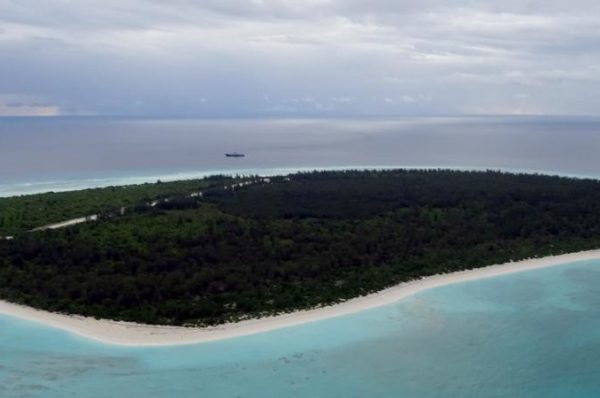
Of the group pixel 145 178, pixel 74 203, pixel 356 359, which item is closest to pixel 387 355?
pixel 356 359

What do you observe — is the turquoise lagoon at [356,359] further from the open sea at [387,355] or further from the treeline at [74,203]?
the treeline at [74,203]

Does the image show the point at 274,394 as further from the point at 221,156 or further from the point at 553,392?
the point at 221,156

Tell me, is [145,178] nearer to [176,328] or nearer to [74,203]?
[74,203]

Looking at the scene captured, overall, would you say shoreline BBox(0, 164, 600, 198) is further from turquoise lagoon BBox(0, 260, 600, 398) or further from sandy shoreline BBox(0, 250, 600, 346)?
turquoise lagoon BBox(0, 260, 600, 398)

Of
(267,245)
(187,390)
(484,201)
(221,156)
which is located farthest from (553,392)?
(221,156)

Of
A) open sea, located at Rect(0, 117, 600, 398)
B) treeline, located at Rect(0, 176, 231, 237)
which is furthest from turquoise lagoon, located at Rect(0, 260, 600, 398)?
treeline, located at Rect(0, 176, 231, 237)

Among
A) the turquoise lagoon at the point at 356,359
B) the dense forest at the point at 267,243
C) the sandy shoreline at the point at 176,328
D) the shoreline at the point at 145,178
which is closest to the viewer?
the turquoise lagoon at the point at 356,359

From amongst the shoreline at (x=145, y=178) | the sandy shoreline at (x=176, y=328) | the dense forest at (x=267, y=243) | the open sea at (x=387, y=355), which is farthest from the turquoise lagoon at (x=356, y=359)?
the shoreline at (x=145, y=178)
